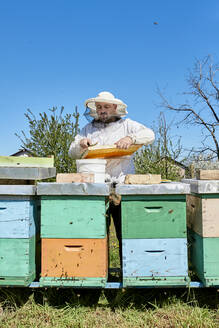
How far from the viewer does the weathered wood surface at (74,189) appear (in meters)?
1.96

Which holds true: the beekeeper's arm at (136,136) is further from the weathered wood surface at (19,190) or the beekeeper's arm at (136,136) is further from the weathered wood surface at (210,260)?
the weathered wood surface at (210,260)

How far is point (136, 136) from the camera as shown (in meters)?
2.59

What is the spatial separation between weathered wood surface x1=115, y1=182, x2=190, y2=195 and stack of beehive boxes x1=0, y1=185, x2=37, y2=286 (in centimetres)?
67

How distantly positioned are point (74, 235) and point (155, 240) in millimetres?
566

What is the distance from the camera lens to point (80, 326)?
200cm

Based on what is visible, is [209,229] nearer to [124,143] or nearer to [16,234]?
[124,143]

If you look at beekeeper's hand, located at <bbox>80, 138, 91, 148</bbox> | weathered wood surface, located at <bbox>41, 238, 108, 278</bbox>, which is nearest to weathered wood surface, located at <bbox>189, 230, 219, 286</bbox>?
weathered wood surface, located at <bbox>41, 238, 108, 278</bbox>

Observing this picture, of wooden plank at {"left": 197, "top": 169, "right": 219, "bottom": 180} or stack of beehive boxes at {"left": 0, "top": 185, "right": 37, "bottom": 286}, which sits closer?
stack of beehive boxes at {"left": 0, "top": 185, "right": 37, "bottom": 286}

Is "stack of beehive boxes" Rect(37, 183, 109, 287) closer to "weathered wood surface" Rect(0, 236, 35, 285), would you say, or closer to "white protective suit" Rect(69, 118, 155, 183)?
"weathered wood surface" Rect(0, 236, 35, 285)

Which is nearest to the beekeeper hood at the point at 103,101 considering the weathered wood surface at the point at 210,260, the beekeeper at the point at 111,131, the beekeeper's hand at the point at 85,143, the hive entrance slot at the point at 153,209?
the beekeeper at the point at 111,131

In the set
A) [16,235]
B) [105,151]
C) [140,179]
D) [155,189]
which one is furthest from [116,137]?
[16,235]

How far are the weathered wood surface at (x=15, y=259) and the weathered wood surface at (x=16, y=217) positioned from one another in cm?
5

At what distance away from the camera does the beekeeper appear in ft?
8.71

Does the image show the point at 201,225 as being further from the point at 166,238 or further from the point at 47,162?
the point at 47,162
